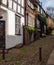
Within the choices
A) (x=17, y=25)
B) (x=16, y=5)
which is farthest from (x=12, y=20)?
(x=17, y=25)

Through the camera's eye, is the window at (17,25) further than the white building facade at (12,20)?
Yes

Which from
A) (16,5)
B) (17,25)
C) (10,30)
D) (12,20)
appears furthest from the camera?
(17,25)

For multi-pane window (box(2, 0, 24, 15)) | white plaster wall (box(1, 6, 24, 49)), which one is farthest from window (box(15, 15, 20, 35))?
white plaster wall (box(1, 6, 24, 49))

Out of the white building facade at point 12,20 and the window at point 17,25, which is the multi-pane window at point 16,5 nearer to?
the white building facade at point 12,20

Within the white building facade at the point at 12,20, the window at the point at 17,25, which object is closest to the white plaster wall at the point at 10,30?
the white building facade at the point at 12,20

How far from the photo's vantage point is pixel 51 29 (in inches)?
2319

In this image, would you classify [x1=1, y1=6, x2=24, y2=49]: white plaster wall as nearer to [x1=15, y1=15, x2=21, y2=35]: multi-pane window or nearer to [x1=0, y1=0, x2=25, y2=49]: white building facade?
[x1=0, y1=0, x2=25, y2=49]: white building facade

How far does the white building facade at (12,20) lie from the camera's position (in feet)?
72.9

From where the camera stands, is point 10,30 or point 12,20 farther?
point 12,20

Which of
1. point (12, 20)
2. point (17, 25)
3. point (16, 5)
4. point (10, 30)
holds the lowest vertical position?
point (10, 30)

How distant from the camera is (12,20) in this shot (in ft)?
79.6

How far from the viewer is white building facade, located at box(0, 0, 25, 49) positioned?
22.2 metres

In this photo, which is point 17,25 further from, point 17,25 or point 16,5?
point 16,5

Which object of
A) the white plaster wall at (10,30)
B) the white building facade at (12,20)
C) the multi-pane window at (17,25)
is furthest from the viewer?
the multi-pane window at (17,25)
